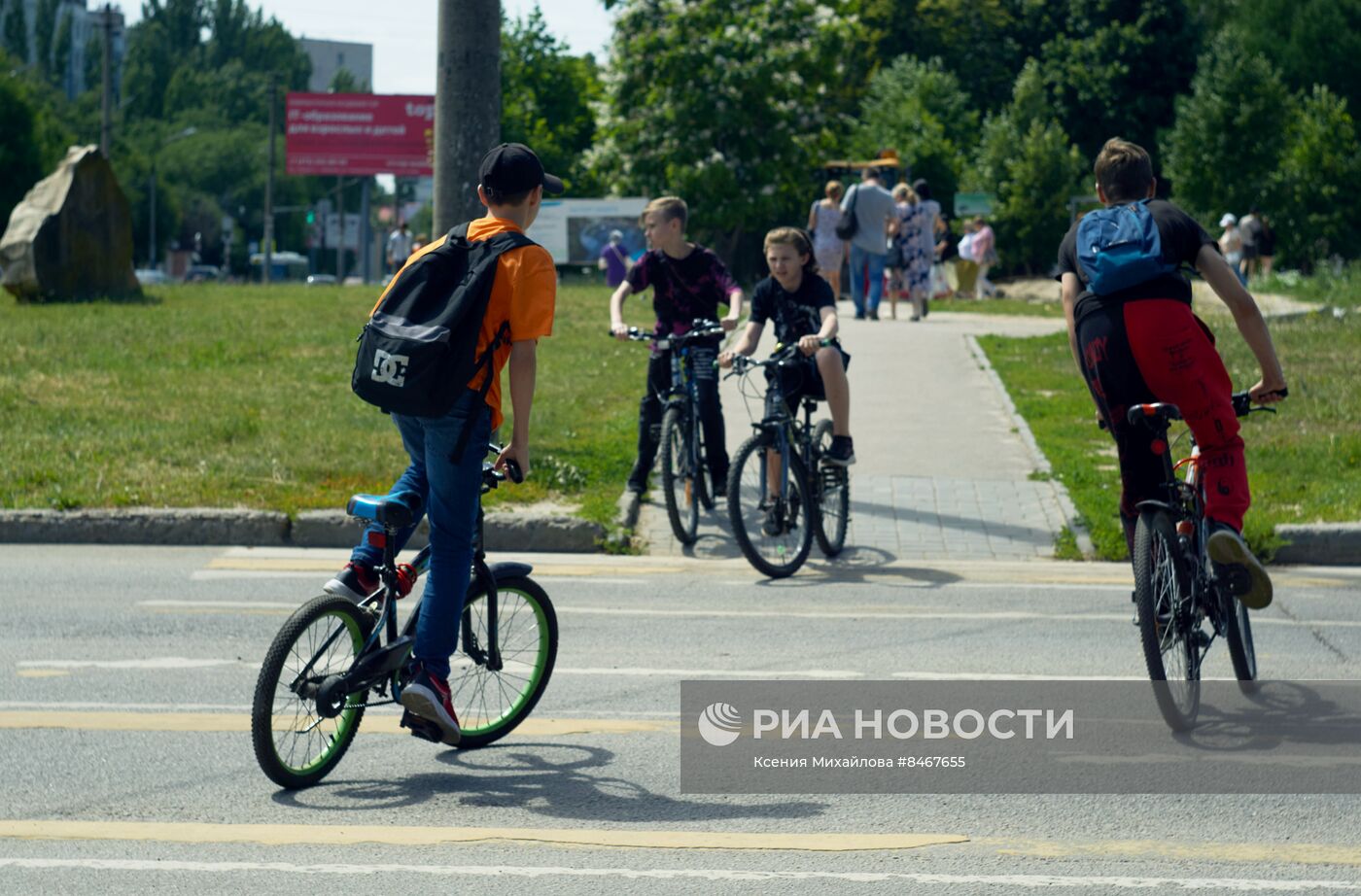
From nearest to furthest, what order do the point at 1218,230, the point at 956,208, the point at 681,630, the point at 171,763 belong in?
the point at 171,763, the point at 681,630, the point at 956,208, the point at 1218,230

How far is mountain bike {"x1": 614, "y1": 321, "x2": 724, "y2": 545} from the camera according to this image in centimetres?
986

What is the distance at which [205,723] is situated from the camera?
6.06 meters

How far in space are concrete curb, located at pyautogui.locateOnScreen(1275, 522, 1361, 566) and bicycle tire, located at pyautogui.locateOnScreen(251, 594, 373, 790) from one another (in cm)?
598

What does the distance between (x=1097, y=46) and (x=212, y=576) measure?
56.7 meters

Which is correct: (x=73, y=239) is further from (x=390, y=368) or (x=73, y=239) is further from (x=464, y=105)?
(x=390, y=368)

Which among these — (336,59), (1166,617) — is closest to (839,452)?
(1166,617)

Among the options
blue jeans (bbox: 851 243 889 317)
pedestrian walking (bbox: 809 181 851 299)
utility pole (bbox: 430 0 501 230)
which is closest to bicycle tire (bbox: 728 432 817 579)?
utility pole (bbox: 430 0 501 230)

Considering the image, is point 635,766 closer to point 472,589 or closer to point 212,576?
point 472,589

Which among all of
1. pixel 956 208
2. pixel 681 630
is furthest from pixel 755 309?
pixel 956 208

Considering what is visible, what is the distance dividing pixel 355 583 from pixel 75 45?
446ft

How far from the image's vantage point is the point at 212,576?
29.4 ft

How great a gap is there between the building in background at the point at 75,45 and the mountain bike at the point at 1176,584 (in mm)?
113046

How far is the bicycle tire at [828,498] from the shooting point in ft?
31.3

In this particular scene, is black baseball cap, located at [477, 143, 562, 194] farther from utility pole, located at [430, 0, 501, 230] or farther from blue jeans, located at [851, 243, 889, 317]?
blue jeans, located at [851, 243, 889, 317]
